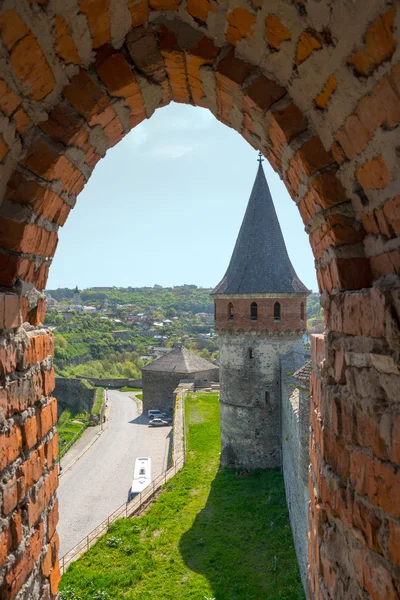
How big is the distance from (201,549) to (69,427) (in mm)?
23463

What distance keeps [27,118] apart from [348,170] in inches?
60.6

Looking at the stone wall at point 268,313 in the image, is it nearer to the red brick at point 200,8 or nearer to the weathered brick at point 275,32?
the red brick at point 200,8

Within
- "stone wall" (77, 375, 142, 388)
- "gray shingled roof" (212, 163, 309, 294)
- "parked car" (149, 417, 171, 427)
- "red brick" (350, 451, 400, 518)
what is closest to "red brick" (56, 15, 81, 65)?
"red brick" (350, 451, 400, 518)

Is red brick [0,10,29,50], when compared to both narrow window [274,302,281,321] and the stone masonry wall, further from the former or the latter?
narrow window [274,302,281,321]

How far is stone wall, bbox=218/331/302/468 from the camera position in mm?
16984

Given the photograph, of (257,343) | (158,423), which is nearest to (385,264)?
(257,343)

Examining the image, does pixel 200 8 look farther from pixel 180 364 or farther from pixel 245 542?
pixel 180 364

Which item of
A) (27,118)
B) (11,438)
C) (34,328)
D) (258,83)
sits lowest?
(11,438)

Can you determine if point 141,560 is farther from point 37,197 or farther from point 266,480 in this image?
point 37,197

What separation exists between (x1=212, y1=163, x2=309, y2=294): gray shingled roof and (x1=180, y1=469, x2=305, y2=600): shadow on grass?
653 cm

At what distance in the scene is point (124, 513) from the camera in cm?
1475

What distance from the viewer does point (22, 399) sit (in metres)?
2.56

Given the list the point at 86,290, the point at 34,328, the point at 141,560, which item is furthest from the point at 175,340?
the point at 86,290

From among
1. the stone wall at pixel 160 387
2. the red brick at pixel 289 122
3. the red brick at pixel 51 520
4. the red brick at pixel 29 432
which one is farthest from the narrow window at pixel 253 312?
the stone wall at pixel 160 387
